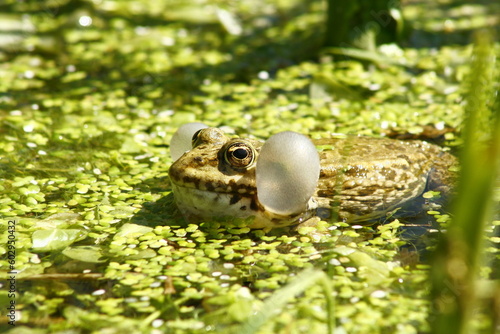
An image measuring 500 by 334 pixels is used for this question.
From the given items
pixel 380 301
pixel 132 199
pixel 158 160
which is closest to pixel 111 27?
pixel 158 160

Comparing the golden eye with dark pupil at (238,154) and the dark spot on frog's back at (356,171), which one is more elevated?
the golden eye with dark pupil at (238,154)

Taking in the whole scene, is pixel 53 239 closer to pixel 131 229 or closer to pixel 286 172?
pixel 131 229

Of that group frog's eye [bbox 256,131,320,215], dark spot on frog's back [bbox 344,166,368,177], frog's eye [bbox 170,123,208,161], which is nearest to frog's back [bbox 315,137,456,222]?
dark spot on frog's back [bbox 344,166,368,177]

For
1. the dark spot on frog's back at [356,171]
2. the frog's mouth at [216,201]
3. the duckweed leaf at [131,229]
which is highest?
the dark spot on frog's back at [356,171]

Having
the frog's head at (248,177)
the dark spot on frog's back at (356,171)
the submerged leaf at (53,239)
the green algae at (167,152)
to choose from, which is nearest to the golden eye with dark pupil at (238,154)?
the frog's head at (248,177)

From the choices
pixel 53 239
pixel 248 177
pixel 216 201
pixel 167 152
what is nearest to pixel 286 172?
pixel 248 177

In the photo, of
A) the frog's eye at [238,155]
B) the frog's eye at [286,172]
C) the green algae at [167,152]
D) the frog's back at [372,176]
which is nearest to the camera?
the green algae at [167,152]

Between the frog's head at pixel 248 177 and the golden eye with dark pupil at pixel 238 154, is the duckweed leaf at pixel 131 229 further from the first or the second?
the golden eye with dark pupil at pixel 238 154

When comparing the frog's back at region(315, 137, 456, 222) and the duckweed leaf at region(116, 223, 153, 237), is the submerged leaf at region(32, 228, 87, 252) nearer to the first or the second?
the duckweed leaf at region(116, 223, 153, 237)
